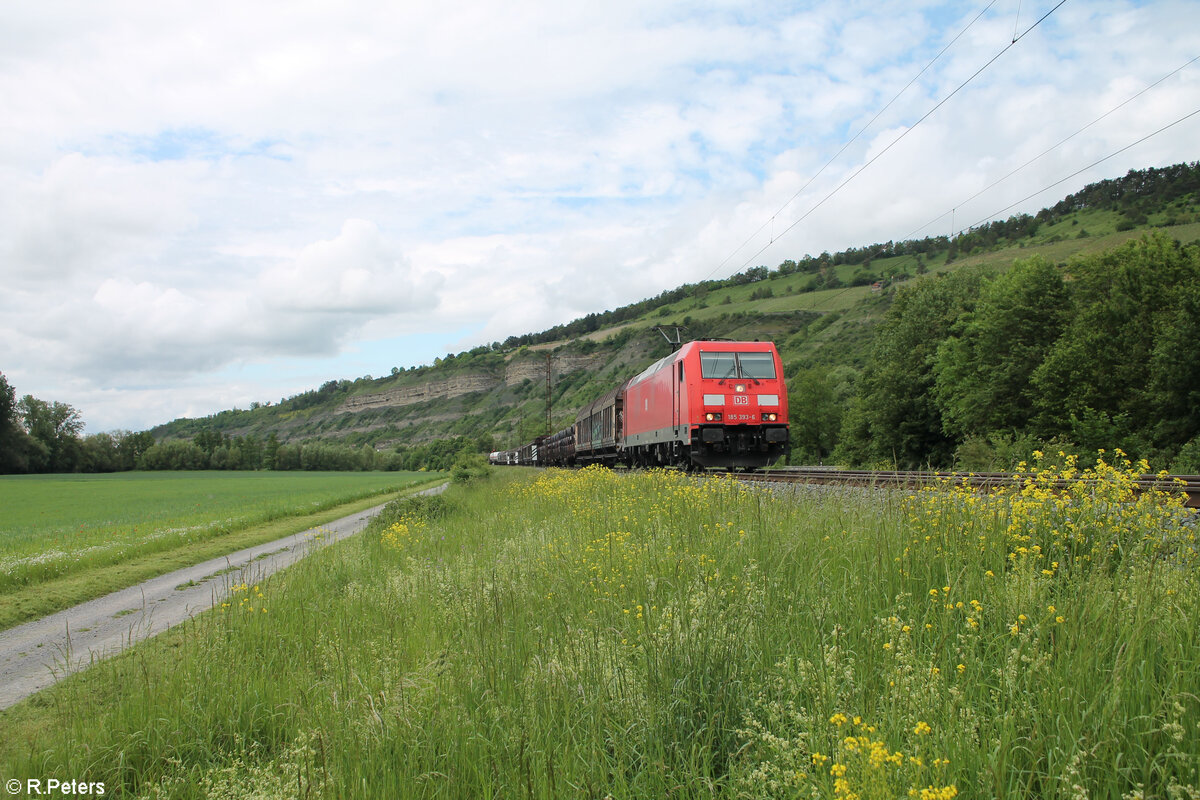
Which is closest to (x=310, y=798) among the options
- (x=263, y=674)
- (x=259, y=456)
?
(x=263, y=674)

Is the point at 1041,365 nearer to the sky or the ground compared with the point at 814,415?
nearer to the sky

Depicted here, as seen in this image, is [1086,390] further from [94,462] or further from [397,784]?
[94,462]

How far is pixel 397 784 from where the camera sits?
A: 3541 millimetres

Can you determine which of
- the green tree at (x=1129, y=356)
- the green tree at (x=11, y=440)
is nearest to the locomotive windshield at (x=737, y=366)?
the green tree at (x=1129, y=356)

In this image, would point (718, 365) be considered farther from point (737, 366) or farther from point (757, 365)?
point (757, 365)

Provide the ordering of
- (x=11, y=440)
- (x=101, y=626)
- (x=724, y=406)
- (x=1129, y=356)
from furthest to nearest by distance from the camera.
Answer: (x=11, y=440) → (x=1129, y=356) → (x=724, y=406) → (x=101, y=626)

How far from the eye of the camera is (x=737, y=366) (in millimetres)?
20156

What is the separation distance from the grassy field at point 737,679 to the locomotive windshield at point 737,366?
12962 mm

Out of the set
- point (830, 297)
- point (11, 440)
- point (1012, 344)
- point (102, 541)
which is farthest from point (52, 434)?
point (830, 297)

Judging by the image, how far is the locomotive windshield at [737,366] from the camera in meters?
20.0

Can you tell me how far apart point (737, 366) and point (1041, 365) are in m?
27.5

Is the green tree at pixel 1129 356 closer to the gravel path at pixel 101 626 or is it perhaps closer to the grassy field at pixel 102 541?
the gravel path at pixel 101 626

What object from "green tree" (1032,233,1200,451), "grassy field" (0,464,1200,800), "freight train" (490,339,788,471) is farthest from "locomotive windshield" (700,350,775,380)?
"green tree" (1032,233,1200,451)

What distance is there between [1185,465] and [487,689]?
3271 centimetres
